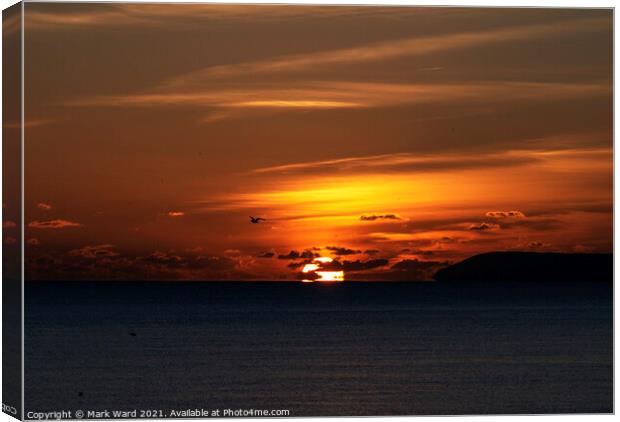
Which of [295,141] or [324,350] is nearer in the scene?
[295,141]

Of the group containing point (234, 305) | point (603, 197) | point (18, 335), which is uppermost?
point (603, 197)

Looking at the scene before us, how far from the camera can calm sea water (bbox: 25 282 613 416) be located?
98.9ft

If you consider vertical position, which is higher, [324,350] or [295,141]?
[295,141]

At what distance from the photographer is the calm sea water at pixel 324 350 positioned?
30156 millimetres

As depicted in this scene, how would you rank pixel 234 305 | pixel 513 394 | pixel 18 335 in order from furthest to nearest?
pixel 234 305 < pixel 513 394 < pixel 18 335

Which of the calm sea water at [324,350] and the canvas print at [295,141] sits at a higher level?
the canvas print at [295,141]

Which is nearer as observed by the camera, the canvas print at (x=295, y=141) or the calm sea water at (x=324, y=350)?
the canvas print at (x=295, y=141)

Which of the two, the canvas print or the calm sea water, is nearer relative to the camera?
the canvas print

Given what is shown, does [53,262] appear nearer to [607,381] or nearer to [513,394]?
[513,394]

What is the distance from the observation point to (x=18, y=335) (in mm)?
11219

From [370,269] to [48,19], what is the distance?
802 centimetres

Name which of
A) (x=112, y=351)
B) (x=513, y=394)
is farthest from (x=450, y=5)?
(x=112, y=351)

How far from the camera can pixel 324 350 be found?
4641 cm

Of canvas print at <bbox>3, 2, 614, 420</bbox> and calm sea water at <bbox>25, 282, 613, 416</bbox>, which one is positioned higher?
canvas print at <bbox>3, 2, 614, 420</bbox>
